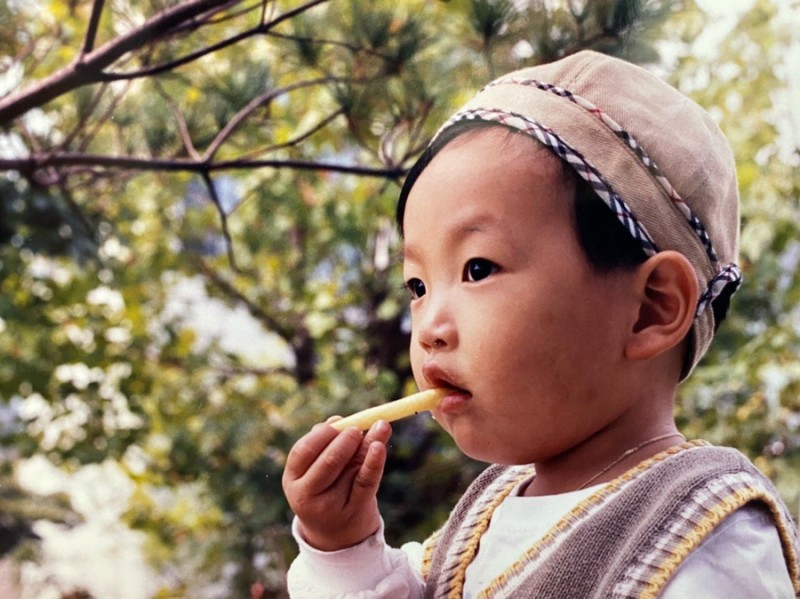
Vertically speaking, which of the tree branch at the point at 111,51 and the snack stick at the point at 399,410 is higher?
the tree branch at the point at 111,51

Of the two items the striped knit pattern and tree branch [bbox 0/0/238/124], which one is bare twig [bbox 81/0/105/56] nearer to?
tree branch [bbox 0/0/238/124]

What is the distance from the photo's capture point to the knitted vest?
0.58 metres

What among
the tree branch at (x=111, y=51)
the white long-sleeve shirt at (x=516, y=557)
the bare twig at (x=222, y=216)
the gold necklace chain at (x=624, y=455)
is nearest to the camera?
the white long-sleeve shirt at (x=516, y=557)

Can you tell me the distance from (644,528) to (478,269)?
196 mm

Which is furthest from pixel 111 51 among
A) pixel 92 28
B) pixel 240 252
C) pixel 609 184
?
pixel 609 184

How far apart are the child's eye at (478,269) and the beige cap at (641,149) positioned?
9 centimetres

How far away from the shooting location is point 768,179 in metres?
1.25

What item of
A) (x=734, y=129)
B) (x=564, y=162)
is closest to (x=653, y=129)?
(x=564, y=162)

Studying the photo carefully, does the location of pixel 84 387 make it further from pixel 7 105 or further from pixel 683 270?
pixel 683 270

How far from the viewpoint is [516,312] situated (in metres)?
0.63

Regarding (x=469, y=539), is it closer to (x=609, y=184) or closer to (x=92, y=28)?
(x=609, y=184)

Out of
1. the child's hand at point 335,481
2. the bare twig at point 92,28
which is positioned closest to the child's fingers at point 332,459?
the child's hand at point 335,481

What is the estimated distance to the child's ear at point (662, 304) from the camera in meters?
0.64

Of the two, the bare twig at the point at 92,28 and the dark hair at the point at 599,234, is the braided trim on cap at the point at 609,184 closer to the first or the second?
the dark hair at the point at 599,234
